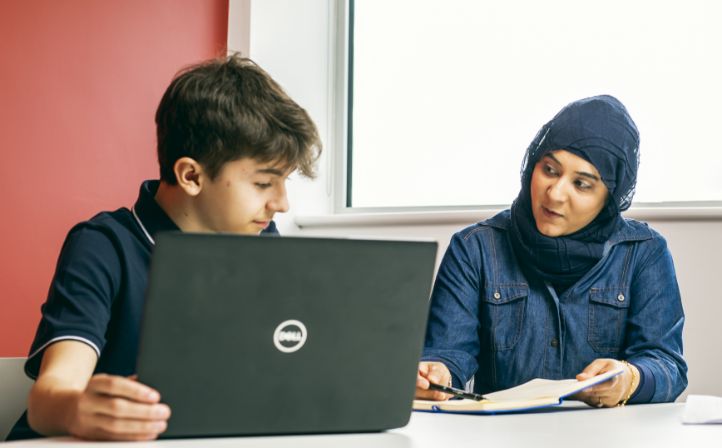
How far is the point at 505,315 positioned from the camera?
1831mm

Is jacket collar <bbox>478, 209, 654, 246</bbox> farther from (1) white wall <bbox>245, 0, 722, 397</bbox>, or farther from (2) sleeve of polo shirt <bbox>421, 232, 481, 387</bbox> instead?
(1) white wall <bbox>245, 0, 722, 397</bbox>

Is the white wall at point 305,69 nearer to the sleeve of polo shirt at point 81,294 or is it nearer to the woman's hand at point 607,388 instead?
the woman's hand at point 607,388

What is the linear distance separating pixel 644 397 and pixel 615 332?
0.32 m

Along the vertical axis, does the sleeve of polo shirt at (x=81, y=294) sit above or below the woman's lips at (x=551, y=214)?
below

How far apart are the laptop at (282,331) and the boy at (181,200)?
0.30 meters

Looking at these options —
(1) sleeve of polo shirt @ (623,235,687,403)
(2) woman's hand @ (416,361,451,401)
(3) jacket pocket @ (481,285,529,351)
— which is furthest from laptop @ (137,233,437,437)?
(3) jacket pocket @ (481,285,529,351)

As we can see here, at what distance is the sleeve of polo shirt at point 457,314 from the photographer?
1742 millimetres

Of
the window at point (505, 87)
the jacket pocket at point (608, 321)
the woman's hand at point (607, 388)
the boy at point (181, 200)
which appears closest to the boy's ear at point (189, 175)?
the boy at point (181, 200)

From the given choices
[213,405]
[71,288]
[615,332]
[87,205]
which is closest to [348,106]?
[87,205]

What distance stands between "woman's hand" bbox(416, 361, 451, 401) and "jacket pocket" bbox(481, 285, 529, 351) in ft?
0.87

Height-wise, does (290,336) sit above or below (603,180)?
below

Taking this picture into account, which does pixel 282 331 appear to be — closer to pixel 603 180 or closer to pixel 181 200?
pixel 181 200

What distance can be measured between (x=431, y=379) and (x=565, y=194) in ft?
1.84

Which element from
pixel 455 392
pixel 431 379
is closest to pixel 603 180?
pixel 431 379
